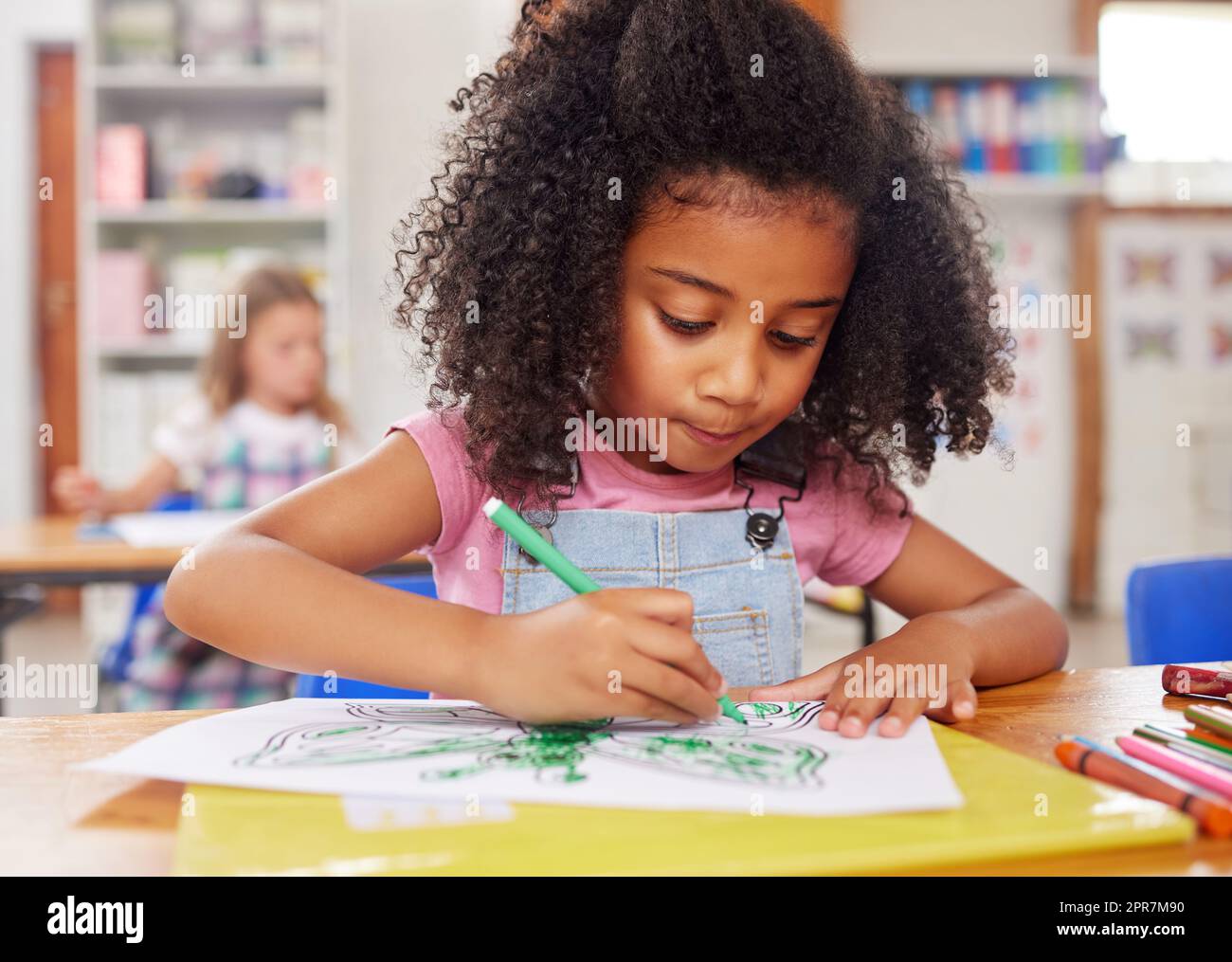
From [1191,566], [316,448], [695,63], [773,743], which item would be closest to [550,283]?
[695,63]

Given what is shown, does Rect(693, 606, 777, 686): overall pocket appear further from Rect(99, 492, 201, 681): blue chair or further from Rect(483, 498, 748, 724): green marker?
Rect(99, 492, 201, 681): blue chair

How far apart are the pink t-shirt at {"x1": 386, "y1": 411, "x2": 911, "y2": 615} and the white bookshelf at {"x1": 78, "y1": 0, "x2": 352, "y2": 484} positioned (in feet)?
8.86

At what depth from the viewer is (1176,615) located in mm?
1170

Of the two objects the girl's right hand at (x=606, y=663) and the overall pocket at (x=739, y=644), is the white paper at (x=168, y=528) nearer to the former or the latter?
the overall pocket at (x=739, y=644)

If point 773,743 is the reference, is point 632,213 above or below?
above

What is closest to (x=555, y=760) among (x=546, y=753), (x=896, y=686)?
(x=546, y=753)

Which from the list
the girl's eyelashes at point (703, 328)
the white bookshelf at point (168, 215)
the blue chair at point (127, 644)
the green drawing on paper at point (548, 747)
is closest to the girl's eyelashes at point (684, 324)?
the girl's eyelashes at point (703, 328)

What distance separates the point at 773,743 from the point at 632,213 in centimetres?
43

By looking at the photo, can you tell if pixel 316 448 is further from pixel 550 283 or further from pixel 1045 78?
pixel 1045 78

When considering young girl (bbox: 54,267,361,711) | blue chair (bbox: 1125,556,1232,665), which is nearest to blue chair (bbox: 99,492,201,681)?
young girl (bbox: 54,267,361,711)

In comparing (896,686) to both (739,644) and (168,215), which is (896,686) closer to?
(739,644)

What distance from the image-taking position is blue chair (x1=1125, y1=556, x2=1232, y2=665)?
3.81ft

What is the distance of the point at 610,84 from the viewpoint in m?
0.86

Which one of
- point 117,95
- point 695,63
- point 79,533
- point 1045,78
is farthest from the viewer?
point 1045,78
